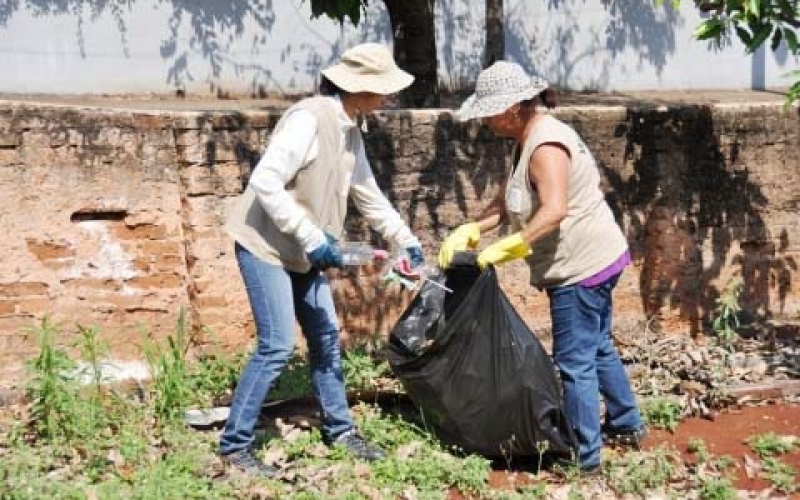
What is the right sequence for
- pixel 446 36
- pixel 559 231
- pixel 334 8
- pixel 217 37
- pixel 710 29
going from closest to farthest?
pixel 559 231 < pixel 710 29 < pixel 334 8 < pixel 217 37 < pixel 446 36

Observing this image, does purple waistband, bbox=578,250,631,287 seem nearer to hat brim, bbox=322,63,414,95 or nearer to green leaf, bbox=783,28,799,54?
hat brim, bbox=322,63,414,95

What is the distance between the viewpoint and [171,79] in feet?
36.0

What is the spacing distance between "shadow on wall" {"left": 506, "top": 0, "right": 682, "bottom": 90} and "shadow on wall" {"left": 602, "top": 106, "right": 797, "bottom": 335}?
17.9ft

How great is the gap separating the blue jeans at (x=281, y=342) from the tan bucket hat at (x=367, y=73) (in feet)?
2.44

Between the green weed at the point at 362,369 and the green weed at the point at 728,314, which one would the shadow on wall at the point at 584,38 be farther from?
the green weed at the point at 362,369

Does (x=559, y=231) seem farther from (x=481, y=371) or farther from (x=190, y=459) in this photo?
(x=190, y=459)

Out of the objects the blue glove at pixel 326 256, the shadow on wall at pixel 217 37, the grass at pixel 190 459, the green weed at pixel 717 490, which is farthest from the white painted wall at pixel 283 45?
the green weed at pixel 717 490

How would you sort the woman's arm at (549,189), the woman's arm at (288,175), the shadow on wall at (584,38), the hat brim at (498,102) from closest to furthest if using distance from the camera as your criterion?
1. the woman's arm at (288,175)
2. the woman's arm at (549,189)
3. the hat brim at (498,102)
4. the shadow on wall at (584,38)

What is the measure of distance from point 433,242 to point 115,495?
7.98 feet

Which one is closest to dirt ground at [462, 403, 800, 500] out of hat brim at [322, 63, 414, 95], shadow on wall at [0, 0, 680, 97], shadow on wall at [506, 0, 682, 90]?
hat brim at [322, 63, 414, 95]

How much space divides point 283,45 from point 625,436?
23.3 ft

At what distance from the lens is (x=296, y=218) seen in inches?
164

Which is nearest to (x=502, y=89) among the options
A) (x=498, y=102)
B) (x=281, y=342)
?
(x=498, y=102)

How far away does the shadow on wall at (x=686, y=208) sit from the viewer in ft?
21.0
